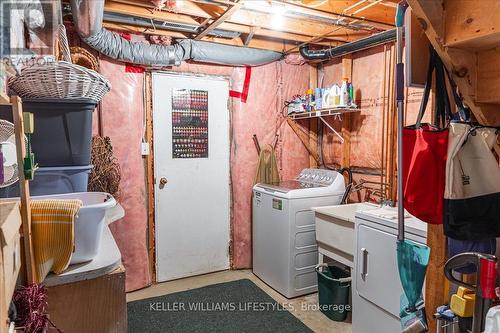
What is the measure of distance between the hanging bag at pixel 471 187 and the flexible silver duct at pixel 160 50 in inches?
81.0

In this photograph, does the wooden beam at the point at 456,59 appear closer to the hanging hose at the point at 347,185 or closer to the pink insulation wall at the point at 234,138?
the hanging hose at the point at 347,185

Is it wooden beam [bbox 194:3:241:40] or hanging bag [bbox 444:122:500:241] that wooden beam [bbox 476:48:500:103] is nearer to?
hanging bag [bbox 444:122:500:241]

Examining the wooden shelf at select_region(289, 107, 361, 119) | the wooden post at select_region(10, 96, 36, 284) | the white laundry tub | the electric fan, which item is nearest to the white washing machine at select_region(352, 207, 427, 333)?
the wooden shelf at select_region(289, 107, 361, 119)

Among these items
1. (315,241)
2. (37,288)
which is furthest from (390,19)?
(37,288)

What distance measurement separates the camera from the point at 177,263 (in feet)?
11.3

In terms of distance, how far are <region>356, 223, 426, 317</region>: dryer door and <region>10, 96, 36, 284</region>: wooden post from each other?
188 cm

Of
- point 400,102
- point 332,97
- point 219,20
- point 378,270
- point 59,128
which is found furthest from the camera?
point 332,97

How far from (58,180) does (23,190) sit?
615mm

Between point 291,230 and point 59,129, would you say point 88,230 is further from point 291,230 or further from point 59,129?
point 291,230

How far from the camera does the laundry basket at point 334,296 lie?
2.68 meters

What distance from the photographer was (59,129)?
5.26ft

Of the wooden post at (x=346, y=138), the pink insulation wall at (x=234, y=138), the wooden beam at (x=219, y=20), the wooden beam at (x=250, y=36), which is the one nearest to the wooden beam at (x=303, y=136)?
the pink insulation wall at (x=234, y=138)

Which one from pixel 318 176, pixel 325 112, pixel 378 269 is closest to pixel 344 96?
pixel 325 112

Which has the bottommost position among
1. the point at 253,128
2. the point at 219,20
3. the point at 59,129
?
the point at 59,129
